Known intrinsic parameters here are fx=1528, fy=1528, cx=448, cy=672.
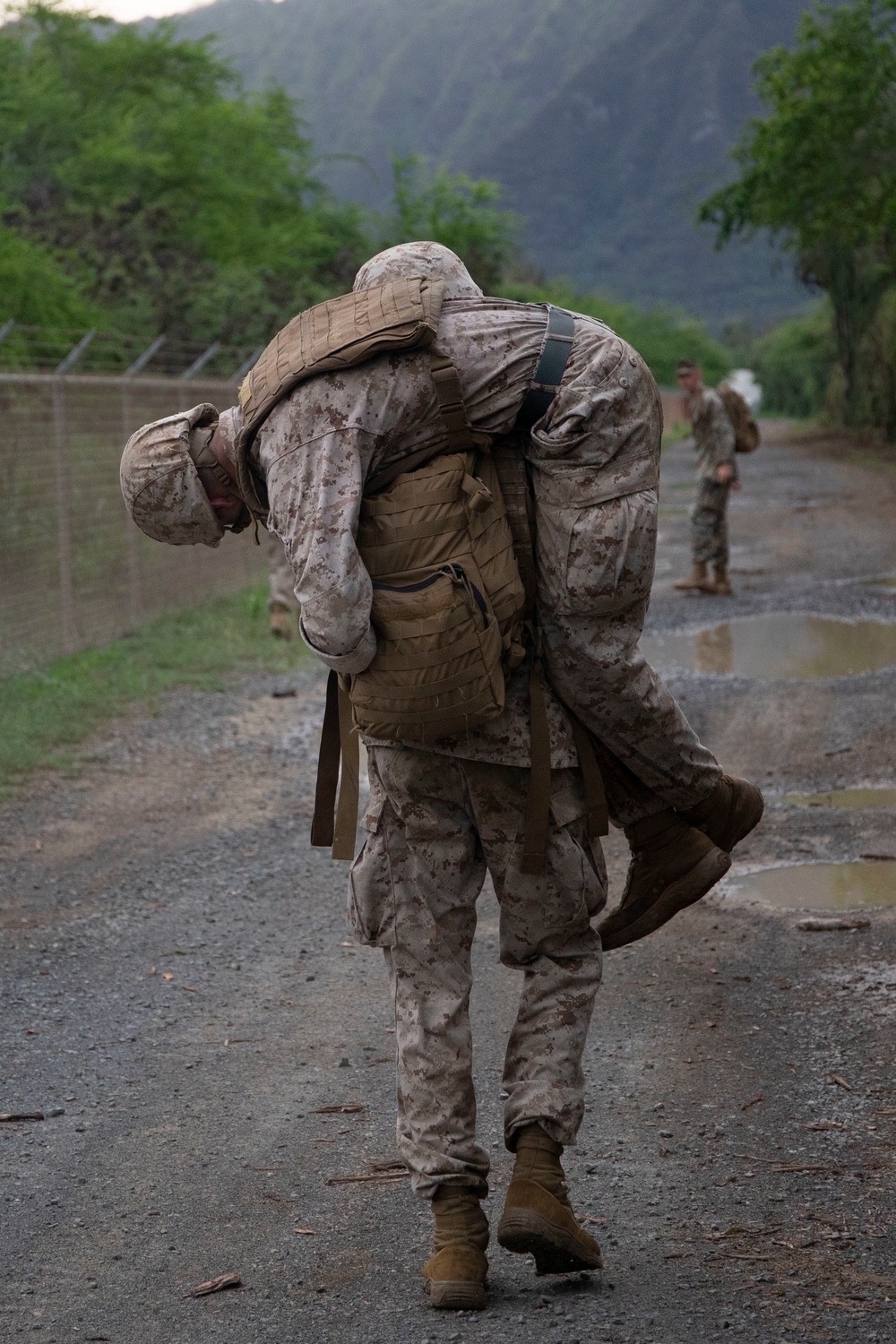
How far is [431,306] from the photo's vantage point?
2.71m

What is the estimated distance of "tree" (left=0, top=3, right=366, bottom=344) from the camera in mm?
19922

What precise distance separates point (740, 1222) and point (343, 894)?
2.79 metres

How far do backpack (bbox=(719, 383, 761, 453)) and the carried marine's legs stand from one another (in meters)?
10.4

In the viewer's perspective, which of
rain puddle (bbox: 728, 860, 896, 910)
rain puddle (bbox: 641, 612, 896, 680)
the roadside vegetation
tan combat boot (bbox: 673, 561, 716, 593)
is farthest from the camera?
the roadside vegetation

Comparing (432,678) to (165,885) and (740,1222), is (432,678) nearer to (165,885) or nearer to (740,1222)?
(740,1222)

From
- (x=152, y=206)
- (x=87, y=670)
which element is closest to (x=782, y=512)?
(x=152, y=206)

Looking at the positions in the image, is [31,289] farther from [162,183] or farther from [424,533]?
[424,533]

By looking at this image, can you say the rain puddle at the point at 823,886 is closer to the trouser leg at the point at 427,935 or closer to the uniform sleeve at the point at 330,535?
the trouser leg at the point at 427,935

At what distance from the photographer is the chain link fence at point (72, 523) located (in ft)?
32.7

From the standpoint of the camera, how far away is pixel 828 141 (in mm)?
32812

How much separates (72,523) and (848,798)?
6.50 m

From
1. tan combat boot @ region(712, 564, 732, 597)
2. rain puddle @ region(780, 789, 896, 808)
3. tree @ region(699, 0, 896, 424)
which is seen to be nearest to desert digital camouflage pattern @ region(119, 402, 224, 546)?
rain puddle @ region(780, 789, 896, 808)

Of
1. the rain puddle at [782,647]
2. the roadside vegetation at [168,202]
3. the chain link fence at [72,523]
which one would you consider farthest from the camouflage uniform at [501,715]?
the roadside vegetation at [168,202]

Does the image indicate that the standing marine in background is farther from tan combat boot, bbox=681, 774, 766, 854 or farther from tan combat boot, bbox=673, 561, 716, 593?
tan combat boot, bbox=681, 774, 766, 854
